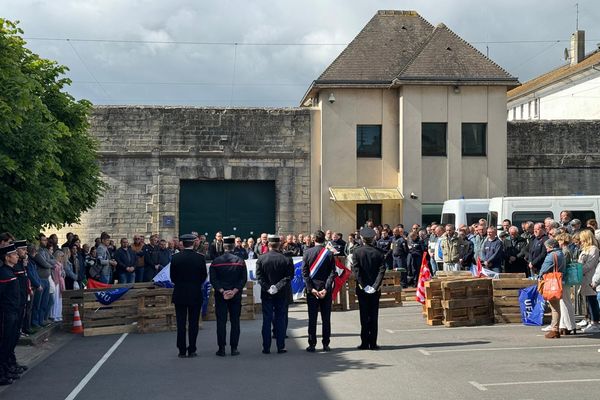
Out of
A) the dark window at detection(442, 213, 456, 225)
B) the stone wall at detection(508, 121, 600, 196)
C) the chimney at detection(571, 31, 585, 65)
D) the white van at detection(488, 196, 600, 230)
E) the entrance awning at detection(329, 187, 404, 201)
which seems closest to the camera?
the white van at detection(488, 196, 600, 230)

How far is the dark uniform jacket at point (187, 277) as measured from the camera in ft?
42.4

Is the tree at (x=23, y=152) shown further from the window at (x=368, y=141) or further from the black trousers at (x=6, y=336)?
the window at (x=368, y=141)

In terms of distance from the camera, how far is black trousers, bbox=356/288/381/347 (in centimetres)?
1298

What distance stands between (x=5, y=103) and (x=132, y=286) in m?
5.61

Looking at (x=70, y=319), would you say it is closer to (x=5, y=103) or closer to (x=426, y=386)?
(x=5, y=103)

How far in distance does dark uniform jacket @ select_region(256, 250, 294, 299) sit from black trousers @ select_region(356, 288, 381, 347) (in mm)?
1242

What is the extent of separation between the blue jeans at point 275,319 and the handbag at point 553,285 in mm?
4542

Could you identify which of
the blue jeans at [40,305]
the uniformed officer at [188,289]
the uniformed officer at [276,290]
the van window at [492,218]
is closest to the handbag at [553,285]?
the uniformed officer at [276,290]

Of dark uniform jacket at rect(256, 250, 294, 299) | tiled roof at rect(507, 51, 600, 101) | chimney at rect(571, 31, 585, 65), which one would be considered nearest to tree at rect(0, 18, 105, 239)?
dark uniform jacket at rect(256, 250, 294, 299)

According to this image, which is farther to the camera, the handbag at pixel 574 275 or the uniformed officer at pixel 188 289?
the handbag at pixel 574 275

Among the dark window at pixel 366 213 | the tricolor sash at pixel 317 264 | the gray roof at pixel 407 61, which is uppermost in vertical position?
the gray roof at pixel 407 61

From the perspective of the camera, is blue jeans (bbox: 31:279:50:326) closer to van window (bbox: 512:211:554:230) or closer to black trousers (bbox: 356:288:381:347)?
black trousers (bbox: 356:288:381:347)

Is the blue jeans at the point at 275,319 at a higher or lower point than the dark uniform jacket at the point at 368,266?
lower

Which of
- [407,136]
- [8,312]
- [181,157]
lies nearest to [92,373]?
[8,312]
